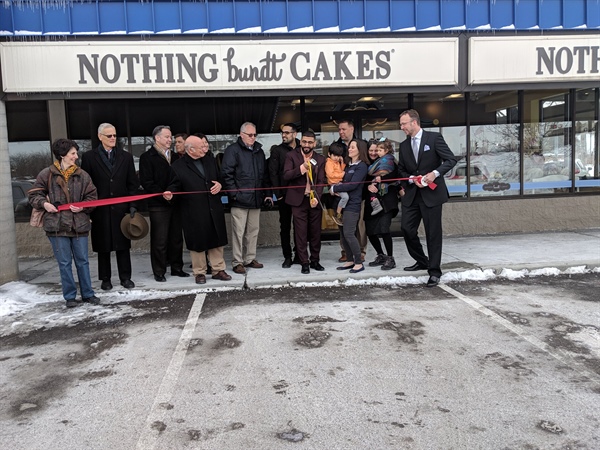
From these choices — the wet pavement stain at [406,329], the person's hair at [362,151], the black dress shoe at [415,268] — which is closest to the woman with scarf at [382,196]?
the person's hair at [362,151]

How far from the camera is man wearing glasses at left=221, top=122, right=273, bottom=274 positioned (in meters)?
6.87

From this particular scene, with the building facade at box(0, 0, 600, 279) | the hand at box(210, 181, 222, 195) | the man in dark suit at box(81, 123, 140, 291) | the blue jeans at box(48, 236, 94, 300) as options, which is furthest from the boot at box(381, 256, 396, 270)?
the blue jeans at box(48, 236, 94, 300)

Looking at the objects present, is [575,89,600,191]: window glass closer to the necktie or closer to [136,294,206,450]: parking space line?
the necktie

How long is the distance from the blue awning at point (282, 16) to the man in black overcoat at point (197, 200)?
7.17ft

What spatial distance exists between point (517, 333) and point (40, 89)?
6.79 metres

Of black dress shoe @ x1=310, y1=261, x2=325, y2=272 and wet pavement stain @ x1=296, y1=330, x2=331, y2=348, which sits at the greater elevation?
black dress shoe @ x1=310, y1=261, x2=325, y2=272

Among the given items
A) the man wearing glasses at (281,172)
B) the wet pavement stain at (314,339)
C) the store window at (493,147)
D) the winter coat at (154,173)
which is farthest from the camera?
the store window at (493,147)

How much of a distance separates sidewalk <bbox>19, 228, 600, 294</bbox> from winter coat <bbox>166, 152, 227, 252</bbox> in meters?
0.59

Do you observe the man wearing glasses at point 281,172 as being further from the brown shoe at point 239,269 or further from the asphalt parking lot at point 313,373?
the asphalt parking lot at point 313,373

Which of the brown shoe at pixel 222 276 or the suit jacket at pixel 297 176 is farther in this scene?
the suit jacket at pixel 297 176

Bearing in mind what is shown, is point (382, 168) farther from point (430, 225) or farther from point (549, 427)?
point (549, 427)

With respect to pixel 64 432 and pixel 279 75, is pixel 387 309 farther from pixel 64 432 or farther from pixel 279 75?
pixel 279 75

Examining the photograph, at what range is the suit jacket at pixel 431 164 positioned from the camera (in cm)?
622

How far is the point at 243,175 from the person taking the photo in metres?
6.93
